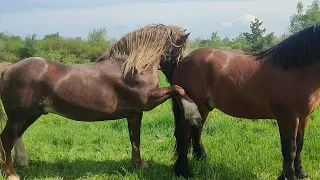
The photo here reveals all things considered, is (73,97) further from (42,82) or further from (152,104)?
(152,104)

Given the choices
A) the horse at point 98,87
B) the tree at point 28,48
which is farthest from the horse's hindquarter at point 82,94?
the tree at point 28,48

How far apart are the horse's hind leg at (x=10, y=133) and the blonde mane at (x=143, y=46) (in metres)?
1.26

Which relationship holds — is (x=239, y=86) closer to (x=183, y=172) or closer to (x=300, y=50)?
(x=300, y=50)

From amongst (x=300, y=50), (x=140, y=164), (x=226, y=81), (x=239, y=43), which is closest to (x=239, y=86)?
(x=226, y=81)

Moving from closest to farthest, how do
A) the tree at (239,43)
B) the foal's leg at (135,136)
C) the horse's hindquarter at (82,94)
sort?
1. the horse's hindquarter at (82,94)
2. the foal's leg at (135,136)
3. the tree at (239,43)

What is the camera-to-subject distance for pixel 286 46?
4.07 meters

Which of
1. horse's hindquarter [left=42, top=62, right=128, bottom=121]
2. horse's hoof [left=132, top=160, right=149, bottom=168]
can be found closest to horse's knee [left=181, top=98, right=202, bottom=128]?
horse's hindquarter [left=42, top=62, right=128, bottom=121]

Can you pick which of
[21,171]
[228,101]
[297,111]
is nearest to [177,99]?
[228,101]

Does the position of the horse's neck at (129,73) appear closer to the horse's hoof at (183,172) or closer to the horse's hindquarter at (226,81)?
the horse's hindquarter at (226,81)

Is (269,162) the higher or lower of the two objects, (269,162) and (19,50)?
the higher

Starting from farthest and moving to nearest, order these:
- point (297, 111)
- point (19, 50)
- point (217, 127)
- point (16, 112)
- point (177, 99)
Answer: point (19, 50)
point (217, 127)
point (177, 99)
point (16, 112)
point (297, 111)

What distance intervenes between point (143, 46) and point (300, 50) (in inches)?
73.1

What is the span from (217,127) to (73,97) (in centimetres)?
326

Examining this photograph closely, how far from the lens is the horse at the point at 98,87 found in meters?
4.25
